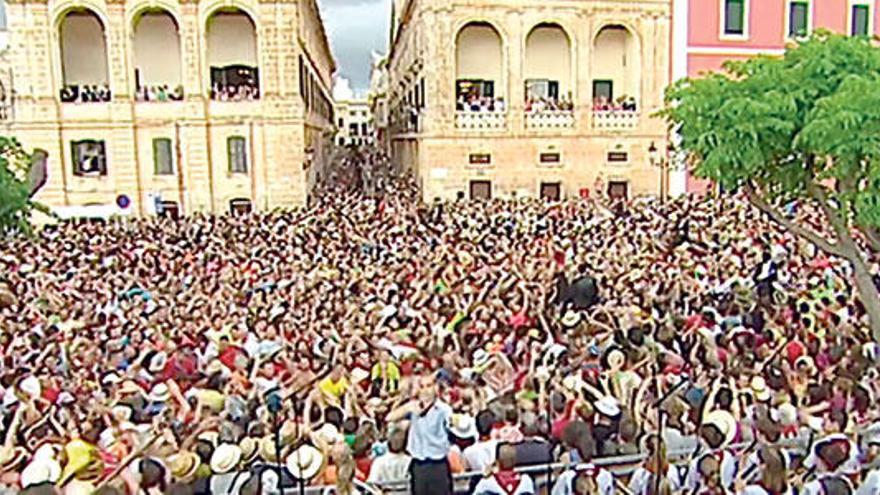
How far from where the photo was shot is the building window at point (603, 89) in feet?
123

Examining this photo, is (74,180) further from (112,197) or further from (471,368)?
(471,368)

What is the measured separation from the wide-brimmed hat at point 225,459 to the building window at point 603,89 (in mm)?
32411

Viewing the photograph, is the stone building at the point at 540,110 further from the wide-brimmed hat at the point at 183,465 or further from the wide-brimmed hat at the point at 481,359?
the wide-brimmed hat at the point at 183,465

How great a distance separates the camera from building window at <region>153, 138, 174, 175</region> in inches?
1307

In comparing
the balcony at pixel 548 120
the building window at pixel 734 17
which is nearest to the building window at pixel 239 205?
the balcony at pixel 548 120

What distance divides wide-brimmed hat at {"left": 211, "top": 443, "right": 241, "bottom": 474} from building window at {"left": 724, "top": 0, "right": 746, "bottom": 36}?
33056mm

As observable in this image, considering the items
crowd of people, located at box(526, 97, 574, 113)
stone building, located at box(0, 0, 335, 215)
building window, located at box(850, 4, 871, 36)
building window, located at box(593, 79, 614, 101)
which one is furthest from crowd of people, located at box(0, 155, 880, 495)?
building window, located at box(850, 4, 871, 36)

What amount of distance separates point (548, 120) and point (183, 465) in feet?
98.7

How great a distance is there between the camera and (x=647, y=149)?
3569 cm

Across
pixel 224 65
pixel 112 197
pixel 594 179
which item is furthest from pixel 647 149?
pixel 112 197

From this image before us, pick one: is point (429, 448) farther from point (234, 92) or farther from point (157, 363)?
point (234, 92)

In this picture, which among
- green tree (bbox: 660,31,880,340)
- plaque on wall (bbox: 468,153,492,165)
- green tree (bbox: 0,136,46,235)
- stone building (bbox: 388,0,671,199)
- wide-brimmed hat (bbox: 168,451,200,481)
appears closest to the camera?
wide-brimmed hat (bbox: 168,451,200,481)

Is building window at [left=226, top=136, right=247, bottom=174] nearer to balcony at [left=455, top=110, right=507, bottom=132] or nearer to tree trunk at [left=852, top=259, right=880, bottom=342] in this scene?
balcony at [left=455, top=110, right=507, bottom=132]

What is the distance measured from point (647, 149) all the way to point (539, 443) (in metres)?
29.9
